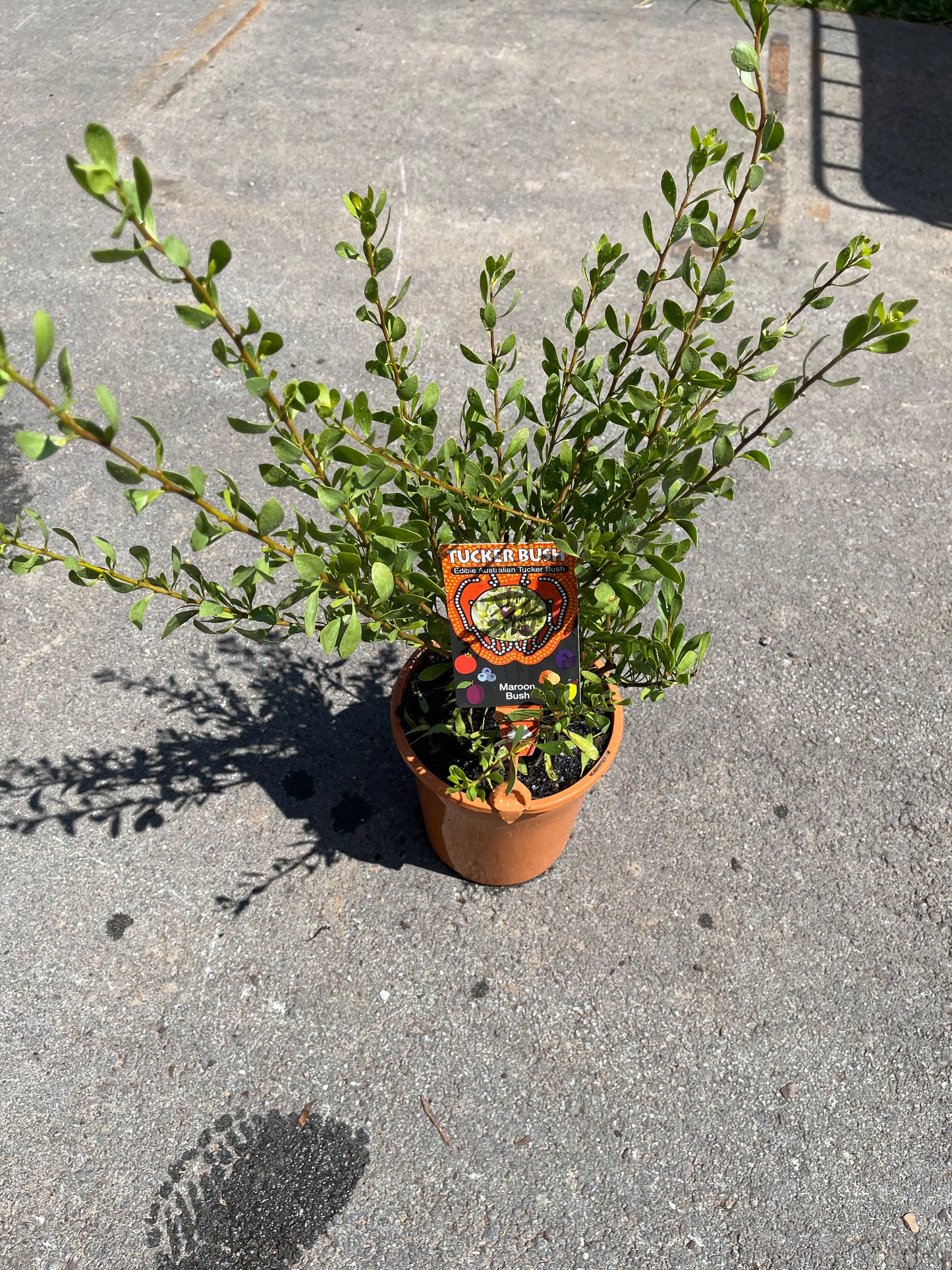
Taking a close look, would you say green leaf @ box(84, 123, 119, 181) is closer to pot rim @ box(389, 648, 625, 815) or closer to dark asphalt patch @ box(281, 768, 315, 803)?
pot rim @ box(389, 648, 625, 815)

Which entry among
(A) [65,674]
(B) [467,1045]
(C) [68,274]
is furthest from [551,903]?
(C) [68,274]

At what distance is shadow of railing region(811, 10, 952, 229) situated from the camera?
4.74 metres

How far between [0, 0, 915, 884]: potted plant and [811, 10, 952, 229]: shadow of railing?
3.57m

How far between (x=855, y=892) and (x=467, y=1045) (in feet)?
3.70

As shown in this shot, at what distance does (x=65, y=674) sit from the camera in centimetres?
282

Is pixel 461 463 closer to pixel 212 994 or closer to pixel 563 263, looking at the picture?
pixel 212 994

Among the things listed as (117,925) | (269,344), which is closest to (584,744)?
(269,344)

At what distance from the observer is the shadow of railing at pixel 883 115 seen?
4.74 meters

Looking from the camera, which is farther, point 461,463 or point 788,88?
point 788,88

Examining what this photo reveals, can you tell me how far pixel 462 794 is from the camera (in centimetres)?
201

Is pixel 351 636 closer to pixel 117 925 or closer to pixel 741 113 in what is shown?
Result: pixel 741 113

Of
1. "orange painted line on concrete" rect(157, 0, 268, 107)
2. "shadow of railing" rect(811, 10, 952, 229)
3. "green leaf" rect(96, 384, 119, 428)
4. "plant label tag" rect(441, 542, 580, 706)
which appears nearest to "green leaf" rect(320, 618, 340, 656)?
"plant label tag" rect(441, 542, 580, 706)

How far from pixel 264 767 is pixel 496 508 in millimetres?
1252

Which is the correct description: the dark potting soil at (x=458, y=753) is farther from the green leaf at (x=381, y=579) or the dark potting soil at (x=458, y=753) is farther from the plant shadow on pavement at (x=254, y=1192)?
the plant shadow on pavement at (x=254, y=1192)
